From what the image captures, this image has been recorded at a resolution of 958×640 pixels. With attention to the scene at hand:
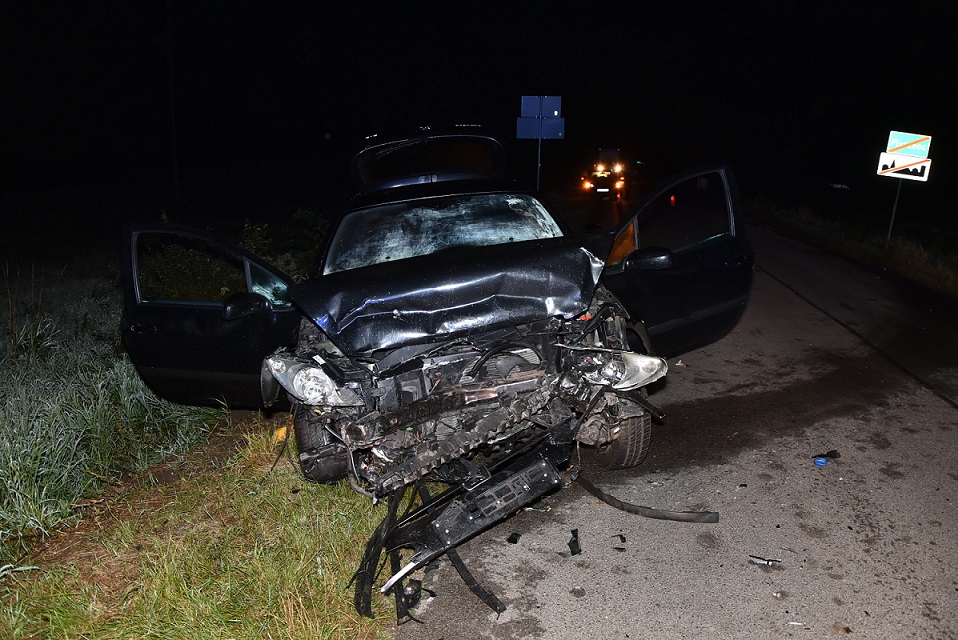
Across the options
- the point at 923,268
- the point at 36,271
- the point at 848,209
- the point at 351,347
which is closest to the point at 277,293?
the point at 351,347

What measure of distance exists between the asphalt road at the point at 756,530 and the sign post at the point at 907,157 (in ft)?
24.8

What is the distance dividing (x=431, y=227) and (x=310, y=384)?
198cm

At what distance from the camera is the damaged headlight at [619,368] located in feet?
12.7

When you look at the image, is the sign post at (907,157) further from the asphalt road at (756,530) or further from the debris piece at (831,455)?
the debris piece at (831,455)

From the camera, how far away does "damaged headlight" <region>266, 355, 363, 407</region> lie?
12.2 ft

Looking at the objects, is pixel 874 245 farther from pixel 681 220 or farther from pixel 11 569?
pixel 11 569

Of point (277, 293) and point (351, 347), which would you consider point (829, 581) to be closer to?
point (351, 347)

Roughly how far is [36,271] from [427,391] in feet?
35.8

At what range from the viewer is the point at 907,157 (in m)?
13.3

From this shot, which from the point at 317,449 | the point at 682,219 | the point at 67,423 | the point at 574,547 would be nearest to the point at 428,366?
the point at 317,449

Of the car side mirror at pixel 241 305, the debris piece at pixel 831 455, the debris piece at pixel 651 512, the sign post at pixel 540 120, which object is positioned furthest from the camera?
the sign post at pixel 540 120

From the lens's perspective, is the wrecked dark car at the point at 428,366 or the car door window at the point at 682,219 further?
the car door window at the point at 682,219

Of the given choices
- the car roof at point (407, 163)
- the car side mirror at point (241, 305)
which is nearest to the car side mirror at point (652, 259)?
A: the car roof at point (407, 163)

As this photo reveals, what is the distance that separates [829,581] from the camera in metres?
3.71
